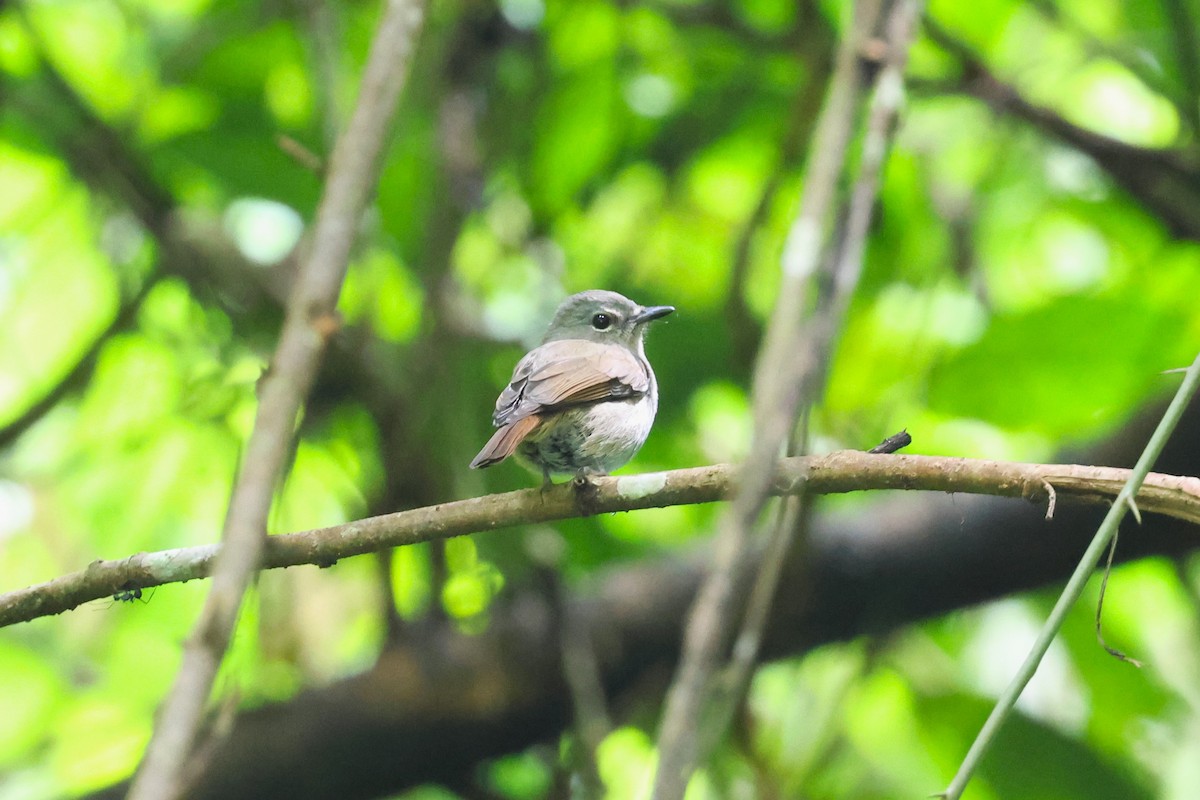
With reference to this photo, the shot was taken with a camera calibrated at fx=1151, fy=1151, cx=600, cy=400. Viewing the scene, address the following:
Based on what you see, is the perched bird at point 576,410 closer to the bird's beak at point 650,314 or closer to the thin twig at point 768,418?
the bird's beak at point 650,314

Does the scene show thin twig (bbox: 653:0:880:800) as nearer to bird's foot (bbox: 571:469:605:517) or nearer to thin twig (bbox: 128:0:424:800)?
thin twig (bbox: 128:0:424:800)

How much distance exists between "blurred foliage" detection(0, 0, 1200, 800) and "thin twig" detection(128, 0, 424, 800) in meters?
1.85

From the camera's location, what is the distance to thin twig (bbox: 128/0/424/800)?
1.29 meters

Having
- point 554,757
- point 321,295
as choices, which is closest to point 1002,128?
point 554,757

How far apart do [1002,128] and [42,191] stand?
173 inches

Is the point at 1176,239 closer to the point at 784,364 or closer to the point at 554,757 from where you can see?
the point at 554,757

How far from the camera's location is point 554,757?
4.19m

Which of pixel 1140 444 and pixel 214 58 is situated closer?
pixel 1140 444

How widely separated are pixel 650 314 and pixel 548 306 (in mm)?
1118

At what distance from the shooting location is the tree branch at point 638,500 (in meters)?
2.03

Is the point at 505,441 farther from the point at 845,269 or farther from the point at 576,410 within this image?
the point at 845,269

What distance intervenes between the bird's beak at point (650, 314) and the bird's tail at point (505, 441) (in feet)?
3.39

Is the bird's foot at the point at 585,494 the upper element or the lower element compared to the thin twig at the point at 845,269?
lower

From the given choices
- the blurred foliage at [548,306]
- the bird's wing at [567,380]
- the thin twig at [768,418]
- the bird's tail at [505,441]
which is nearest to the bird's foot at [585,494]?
the bird's tail at [505,441]
